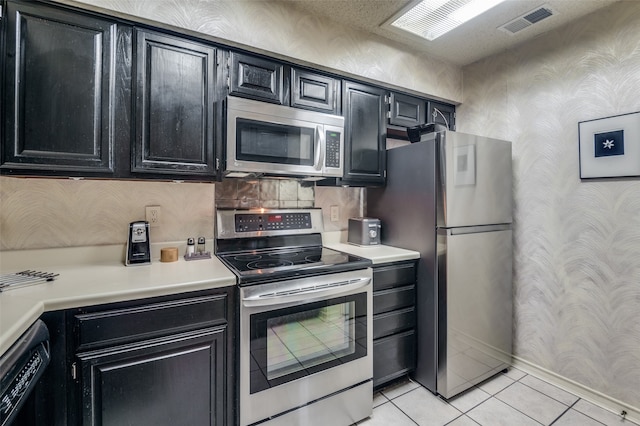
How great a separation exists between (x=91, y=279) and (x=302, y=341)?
1.06 metres

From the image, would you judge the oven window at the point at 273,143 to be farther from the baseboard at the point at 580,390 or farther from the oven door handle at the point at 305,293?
the baseboard at the point at 580,390

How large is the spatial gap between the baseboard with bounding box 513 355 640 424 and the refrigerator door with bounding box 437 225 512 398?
0.48ft

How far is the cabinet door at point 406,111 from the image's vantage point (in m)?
2.39

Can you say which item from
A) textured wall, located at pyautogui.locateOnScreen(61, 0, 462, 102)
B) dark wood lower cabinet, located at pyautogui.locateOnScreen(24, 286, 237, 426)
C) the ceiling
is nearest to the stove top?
dark wood lower cabinet, located at pyautogui.locateOnScreen(24, 286, 237, 426)

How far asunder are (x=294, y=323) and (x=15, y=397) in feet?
3.39

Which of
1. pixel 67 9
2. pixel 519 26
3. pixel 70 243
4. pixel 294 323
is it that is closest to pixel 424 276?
pixel 294 323

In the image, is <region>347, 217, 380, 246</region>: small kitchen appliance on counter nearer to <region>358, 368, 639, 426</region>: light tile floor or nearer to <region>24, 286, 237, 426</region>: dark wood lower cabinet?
<region>358, 368, 639, 426</region>: light tile floor

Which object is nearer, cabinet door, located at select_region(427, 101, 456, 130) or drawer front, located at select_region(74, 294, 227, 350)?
drawer front, located at select_region(74, 294, 227, 350)

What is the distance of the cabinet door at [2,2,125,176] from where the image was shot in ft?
4.26

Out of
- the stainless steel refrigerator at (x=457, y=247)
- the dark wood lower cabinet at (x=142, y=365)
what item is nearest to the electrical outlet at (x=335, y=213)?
the stainless steel refrigerator at (x=457, y=247)

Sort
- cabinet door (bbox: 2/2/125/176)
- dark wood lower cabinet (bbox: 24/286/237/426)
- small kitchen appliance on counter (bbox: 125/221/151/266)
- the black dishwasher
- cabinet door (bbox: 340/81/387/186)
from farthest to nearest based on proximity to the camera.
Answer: cabinet door (bbox: 340/81/387/186), small kitchen appliance on counter (bbox: 125/221/151/266), cabinet door (bbox: 2/2/125/176), dark wood lower cabinet (bbox: 24/286/237/426), the black dishwasher

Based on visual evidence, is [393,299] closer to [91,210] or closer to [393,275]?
[393,275]

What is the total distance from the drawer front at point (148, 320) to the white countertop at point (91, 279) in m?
0.06

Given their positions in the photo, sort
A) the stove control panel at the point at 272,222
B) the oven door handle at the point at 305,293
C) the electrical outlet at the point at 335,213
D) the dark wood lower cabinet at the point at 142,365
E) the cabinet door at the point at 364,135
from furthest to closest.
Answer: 1. the electrical outlet at the point at 335,213
2. the cabinet door at the point at 364,135
3. the stove control panel at the point at 272,222
4. the oven door handle at the point at 305,293
5. the dark wood lower cabinet at the point at 142,365
